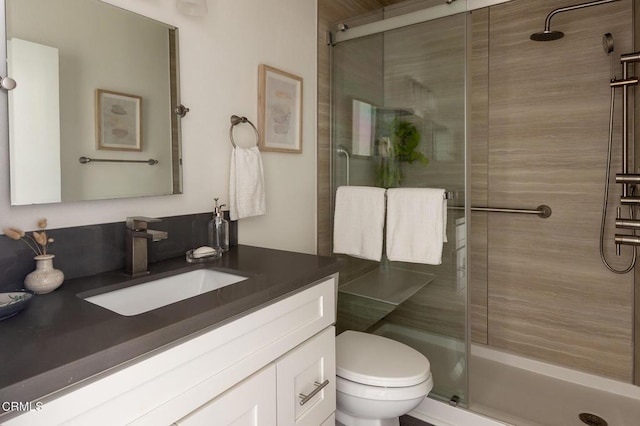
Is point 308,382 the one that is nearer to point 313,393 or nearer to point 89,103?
point 313,393

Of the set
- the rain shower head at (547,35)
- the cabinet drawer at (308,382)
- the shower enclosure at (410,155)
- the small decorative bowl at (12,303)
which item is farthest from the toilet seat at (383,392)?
the rain shower head at (547,35)

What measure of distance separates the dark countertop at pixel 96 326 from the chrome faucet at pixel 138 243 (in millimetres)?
35

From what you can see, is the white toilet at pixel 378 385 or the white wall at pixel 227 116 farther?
the white toilet at pixel 378 385

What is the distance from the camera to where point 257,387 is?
3.08 ft

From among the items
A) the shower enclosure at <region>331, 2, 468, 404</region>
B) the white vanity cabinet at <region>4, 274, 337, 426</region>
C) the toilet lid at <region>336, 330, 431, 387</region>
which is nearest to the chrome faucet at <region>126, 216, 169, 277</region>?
the white vanity cabinet at <region>4, 274, 337, 426</region>

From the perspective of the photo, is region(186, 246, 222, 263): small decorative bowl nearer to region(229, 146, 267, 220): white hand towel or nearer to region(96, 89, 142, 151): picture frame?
region(229, 146, 267, 220): white hand towel

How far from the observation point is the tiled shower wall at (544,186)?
2150 mm

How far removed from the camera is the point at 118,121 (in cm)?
119

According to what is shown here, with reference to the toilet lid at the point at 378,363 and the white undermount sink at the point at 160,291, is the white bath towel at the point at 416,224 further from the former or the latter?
the white undermount sink at the point at 160,291

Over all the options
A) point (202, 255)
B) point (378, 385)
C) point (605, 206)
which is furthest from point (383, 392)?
point (605, 206)

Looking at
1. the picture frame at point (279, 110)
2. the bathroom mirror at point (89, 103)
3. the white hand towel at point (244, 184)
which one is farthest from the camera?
the picture frame at point (279, 110)

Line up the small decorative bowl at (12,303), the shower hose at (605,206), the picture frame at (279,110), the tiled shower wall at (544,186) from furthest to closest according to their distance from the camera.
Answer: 1. the tiled shower wall at (544,186)
2. the shower hose at (605,206)
3. the picture frame at (279,110)
4. the small decorative bowl at (12,303)

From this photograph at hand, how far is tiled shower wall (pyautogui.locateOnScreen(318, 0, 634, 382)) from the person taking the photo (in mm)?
2150

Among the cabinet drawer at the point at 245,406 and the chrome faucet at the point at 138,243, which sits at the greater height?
the chrome faucet at the point at 138,243
